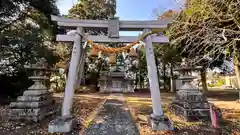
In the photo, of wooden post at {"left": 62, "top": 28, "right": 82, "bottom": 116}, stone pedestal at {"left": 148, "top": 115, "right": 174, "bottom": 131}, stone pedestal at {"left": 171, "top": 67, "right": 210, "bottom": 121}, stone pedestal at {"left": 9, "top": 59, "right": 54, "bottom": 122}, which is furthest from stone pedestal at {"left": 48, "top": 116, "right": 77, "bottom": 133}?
stone pedestal at {"left": 171, "top": 67, "right": 210, "bottom": 121}

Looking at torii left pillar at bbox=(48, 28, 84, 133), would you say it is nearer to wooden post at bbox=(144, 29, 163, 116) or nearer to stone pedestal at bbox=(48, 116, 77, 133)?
stone pedestal at bbox=(48, 116, 77, 133)

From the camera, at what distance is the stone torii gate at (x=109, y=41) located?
4008 millimetres

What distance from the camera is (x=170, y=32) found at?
6.77 meters

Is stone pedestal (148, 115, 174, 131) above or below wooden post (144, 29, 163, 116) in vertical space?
below

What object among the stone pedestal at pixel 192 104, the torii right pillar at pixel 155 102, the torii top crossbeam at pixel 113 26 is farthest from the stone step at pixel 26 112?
the stone pedestal at pixel 192 104

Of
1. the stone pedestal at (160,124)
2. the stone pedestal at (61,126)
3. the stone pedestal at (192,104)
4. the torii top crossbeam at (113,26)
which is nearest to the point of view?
the stone pedestal at (61,126)

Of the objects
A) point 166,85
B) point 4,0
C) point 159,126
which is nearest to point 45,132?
point 159,126

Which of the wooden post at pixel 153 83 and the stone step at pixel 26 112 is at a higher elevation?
the wooden post at pixel 153 83

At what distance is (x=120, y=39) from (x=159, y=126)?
8.02 ft

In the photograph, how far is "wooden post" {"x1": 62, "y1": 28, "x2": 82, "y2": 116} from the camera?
4059mm

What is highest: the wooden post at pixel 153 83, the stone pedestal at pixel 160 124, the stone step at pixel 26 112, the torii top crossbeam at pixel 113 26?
the torii top crossbeam at pixel 113 26

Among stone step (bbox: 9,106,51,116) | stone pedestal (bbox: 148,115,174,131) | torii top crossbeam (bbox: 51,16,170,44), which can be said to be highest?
torii top crossbeam (bbox: 51,16,170,44)

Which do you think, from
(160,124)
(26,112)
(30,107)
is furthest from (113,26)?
(26,112)

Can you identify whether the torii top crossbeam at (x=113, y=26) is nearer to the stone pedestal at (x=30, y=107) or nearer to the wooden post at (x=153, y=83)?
the wooden post at (x=153, y=83)
